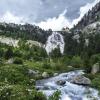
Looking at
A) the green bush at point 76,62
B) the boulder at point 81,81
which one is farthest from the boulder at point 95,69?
the green bush at point 76,62

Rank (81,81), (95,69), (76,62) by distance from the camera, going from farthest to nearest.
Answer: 1. (76,62)
2. (95,69)
3. (81,81)

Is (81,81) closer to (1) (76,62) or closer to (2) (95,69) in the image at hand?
(2) (95,69)

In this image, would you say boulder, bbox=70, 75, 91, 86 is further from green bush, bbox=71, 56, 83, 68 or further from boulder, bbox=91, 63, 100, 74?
green bush, bbox=71, 56, 83, 68

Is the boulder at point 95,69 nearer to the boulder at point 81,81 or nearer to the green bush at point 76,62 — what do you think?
the boulder at point 81,81

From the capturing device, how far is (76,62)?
466 ft

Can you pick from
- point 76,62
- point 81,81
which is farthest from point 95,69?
point 76,62

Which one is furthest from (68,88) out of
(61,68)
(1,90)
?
(61,68)

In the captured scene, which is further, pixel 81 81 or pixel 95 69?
pixel 95 69

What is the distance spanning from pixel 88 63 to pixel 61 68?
590 inches

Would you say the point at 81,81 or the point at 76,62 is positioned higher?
the point at 76,62

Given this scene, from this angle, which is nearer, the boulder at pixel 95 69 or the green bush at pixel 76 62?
the boulder at pixel 95 69

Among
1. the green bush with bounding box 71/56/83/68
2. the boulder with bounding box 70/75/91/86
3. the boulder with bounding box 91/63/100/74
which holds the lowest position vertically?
the boulder with bounding box 70/75/91/86

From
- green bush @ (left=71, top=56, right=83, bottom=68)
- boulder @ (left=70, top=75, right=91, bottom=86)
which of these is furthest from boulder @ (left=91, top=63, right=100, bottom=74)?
green bush @ (left=71, top=56, right=83, bottom=68)

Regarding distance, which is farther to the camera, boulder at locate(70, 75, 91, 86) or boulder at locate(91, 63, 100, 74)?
boulder at locate(91, 63, 100, 74)
